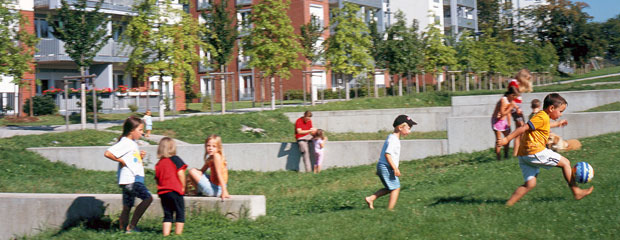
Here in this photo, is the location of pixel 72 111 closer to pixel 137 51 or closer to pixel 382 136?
pixel 137 51

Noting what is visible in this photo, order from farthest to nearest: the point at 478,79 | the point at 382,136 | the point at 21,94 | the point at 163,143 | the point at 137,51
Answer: the point at 478,79, the point at 21,94, the point at 137,51, the point at 382,136, the point at 163,143

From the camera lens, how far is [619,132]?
14.9 metres

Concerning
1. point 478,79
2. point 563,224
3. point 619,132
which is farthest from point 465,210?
point 478,79

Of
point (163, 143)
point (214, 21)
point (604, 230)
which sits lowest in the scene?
point (604, 230)

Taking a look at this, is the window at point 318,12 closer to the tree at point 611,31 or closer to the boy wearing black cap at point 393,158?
the tree at point 611,31

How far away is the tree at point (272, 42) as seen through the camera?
30875mm

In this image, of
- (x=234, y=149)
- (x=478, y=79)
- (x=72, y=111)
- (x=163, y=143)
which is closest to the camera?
(x=163, y=143)

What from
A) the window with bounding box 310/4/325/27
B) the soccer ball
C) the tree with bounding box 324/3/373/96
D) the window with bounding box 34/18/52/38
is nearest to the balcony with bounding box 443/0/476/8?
the window with bounding box 310/4/325/27

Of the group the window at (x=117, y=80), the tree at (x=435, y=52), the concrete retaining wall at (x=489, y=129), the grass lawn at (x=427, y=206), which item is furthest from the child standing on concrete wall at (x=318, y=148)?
the window at (x=117, y=80)

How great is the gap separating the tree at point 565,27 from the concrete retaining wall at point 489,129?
59627mm

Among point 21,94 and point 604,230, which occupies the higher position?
point 21,94

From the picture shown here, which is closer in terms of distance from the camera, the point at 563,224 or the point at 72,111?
the point at 563,224

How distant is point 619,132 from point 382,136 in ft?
33.6

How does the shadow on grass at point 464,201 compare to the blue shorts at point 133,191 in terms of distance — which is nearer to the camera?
the shadow on grass at point 464,201
